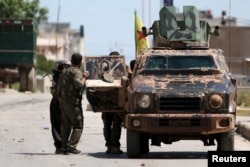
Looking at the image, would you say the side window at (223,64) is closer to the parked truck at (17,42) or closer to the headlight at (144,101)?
the headlight at (144,101)

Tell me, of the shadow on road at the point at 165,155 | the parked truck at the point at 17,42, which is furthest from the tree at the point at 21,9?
the shadow on road at the point at 165,155

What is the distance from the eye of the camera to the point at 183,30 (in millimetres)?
19359

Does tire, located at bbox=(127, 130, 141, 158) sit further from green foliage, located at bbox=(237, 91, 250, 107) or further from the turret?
green foliage, located at bbox=(237, 91, 250, 107)

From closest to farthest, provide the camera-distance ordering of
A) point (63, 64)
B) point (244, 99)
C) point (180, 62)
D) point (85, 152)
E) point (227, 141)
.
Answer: point (227, 141), point (180, 62), point (63, 64), point (85, 152), point (244, 99)

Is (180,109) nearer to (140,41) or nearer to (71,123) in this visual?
(71,123)

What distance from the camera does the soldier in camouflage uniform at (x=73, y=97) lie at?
1703 centimetres

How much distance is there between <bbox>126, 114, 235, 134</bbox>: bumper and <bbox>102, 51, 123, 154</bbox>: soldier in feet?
5.60

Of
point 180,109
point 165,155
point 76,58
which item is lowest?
point 165,155

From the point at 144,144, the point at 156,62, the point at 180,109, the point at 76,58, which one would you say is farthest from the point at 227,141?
the point at 76,58

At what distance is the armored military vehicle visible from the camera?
625 inches

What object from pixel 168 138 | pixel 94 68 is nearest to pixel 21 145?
pixel 94 68

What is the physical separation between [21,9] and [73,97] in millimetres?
72359

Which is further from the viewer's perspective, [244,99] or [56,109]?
[244,99]

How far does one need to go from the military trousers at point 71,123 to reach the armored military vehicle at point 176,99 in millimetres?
436
